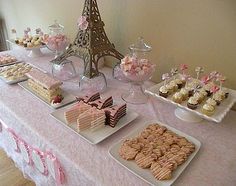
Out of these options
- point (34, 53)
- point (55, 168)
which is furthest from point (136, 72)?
point (34, 53)

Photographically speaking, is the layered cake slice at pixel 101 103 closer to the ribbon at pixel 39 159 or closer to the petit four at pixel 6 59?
the ribbon at pixel 39 159

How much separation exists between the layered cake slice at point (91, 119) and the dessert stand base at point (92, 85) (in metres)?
0.28

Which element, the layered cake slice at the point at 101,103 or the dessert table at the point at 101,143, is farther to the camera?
the layered cake slice at the point at 101,103

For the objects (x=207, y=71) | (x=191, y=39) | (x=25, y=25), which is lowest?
(x=25, y=25)

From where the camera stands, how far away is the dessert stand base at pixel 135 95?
105 centimetres

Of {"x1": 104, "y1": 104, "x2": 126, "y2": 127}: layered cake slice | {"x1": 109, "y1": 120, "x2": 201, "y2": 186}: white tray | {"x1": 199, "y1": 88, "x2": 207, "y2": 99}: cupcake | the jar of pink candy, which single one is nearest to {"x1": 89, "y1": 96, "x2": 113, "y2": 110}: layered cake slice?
{"x1": 104, "y1": 104, "x2": 126, "y2": 127}: layered cake slice

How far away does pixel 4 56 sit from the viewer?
1449mm

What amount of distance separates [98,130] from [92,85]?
0.33 meters

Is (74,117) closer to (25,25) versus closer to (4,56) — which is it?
(4,56)

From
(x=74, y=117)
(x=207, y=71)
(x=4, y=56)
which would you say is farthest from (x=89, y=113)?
(x=4, y=56)

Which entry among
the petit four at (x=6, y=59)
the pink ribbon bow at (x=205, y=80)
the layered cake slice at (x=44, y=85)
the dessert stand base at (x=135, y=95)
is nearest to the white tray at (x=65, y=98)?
the layered cake slice at (x=44, y=85)

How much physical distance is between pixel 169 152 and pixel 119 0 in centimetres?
91

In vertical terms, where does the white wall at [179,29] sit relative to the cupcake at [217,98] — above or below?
above

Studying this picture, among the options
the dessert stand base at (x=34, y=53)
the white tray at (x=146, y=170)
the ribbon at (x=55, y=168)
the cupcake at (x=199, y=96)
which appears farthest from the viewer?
the dessert stand base at (x=34, y=53)
